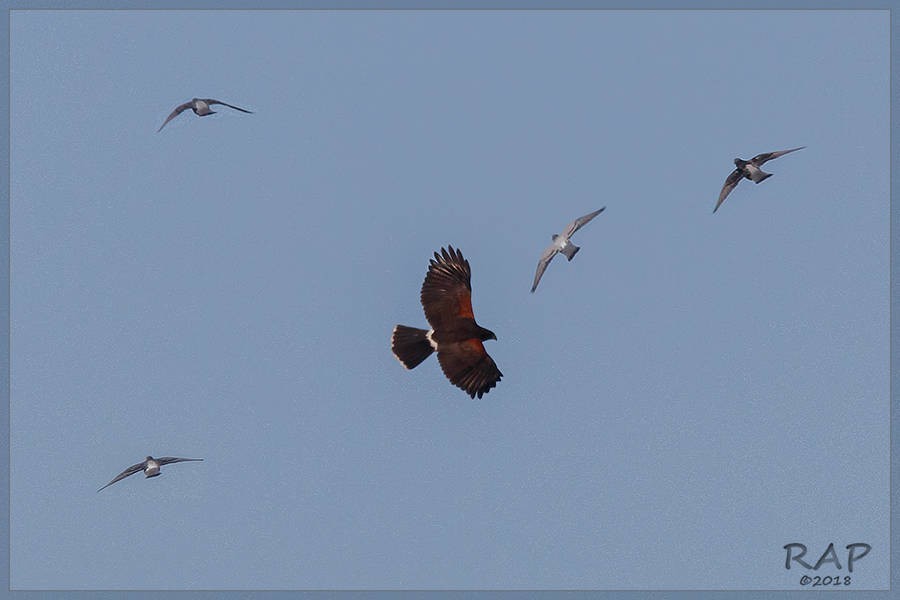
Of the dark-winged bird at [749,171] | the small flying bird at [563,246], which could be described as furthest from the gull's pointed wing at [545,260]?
the dark-winged bird at [749,171]

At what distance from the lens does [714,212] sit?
108ft

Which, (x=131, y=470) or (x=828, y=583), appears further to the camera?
(x=131, y=470)

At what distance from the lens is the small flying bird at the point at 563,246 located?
Result: 97.6 ft

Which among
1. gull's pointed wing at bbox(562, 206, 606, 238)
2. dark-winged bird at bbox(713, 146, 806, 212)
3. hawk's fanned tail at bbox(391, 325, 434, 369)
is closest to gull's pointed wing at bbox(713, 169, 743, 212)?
dark-winged bird at bbox(713, 146, 806, 212)

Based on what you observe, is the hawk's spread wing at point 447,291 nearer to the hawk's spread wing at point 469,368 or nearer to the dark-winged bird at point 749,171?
the hawk's spread wing at point 469,368

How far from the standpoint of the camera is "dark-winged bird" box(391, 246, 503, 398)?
29531 mm

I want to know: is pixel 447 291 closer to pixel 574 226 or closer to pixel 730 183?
pixel 574 226

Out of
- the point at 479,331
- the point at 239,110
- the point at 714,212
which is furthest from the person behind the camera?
the point at 239,110

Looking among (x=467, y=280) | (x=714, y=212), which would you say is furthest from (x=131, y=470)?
(x=714, y=212)

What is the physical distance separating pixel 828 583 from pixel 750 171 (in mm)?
8294

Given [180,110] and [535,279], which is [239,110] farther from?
[535,279]

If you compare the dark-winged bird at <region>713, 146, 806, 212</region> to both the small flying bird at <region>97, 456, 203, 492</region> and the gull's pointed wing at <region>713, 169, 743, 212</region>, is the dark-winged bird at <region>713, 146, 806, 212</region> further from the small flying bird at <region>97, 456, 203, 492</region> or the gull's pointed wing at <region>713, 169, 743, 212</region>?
the small flying bird at <region>97, 456, 203, 492</region>

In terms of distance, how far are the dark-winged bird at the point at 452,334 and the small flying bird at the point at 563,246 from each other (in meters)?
1.30

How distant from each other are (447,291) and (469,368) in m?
1.41
